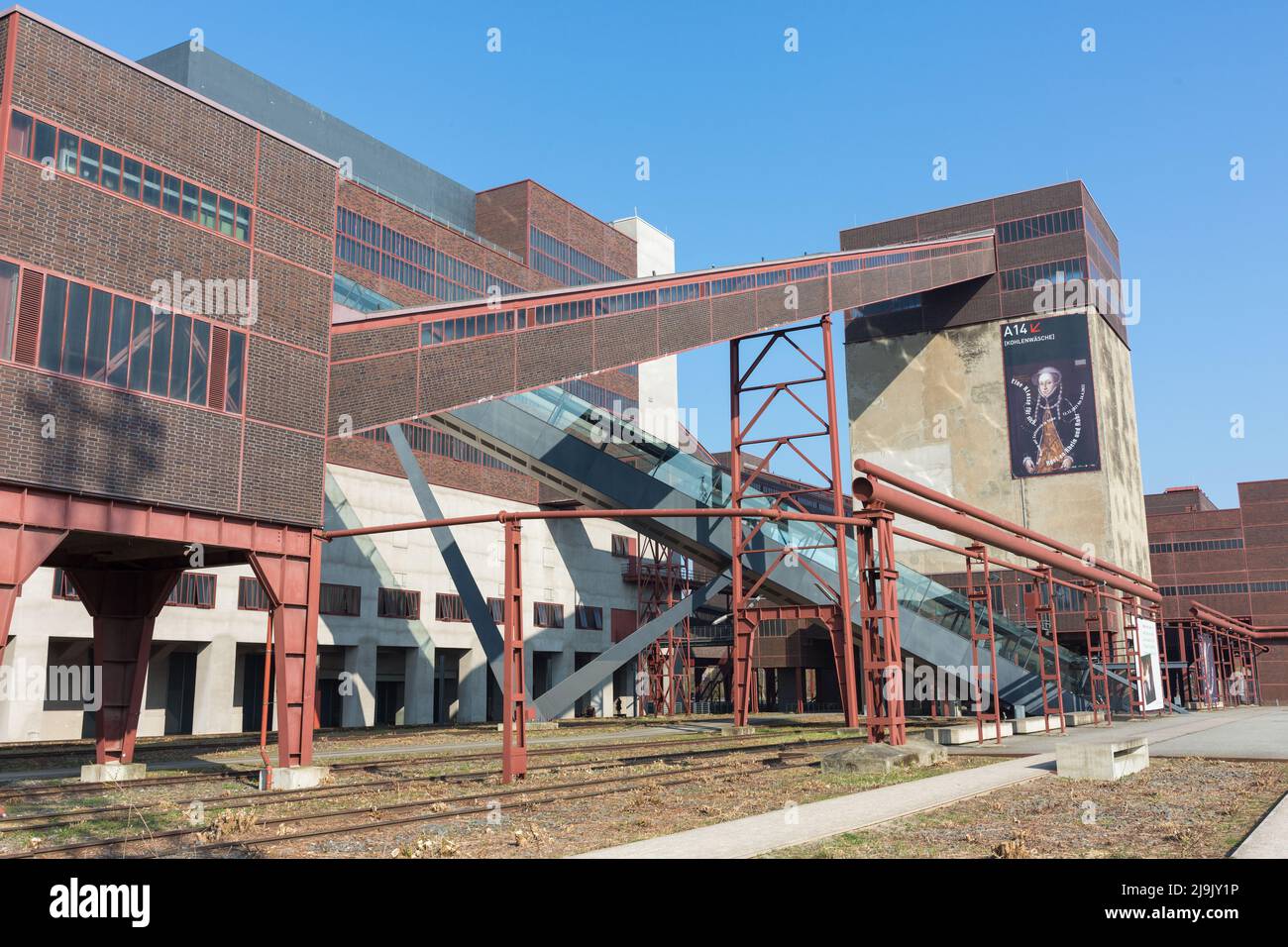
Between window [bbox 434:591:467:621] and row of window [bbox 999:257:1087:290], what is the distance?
3699cm

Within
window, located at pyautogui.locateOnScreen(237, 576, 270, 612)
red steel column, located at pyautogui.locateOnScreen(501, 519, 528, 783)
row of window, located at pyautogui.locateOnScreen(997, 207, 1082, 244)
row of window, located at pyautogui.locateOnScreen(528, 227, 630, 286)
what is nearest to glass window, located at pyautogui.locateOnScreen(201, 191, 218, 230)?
red steel column, located at pyautogui.locateOnScreen(501, 519, 528, 783)

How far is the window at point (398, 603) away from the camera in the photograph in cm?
4727

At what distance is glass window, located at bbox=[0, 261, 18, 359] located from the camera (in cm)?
1639

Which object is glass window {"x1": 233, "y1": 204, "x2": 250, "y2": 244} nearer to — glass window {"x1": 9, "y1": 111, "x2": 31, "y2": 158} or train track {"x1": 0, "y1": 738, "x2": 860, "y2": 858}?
glass window {"x1": 9, "y1": 111, "x2": 31, "y2": 158}

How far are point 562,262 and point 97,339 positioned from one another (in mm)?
51196

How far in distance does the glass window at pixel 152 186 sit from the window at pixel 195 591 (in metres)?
23.0

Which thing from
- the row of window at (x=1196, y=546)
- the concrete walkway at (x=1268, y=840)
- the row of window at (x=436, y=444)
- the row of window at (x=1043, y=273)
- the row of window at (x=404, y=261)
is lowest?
the concrete walkway at (x=1268, y=840)

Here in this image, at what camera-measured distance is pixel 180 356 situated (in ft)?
62.7

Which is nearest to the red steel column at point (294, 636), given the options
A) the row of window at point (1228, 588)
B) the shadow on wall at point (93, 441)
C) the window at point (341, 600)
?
the shadow on wall at point (93, 441)

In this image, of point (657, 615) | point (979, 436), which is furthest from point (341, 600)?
point (979, 436)

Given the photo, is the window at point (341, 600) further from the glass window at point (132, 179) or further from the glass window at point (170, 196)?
the glass window at point (132, 179)
